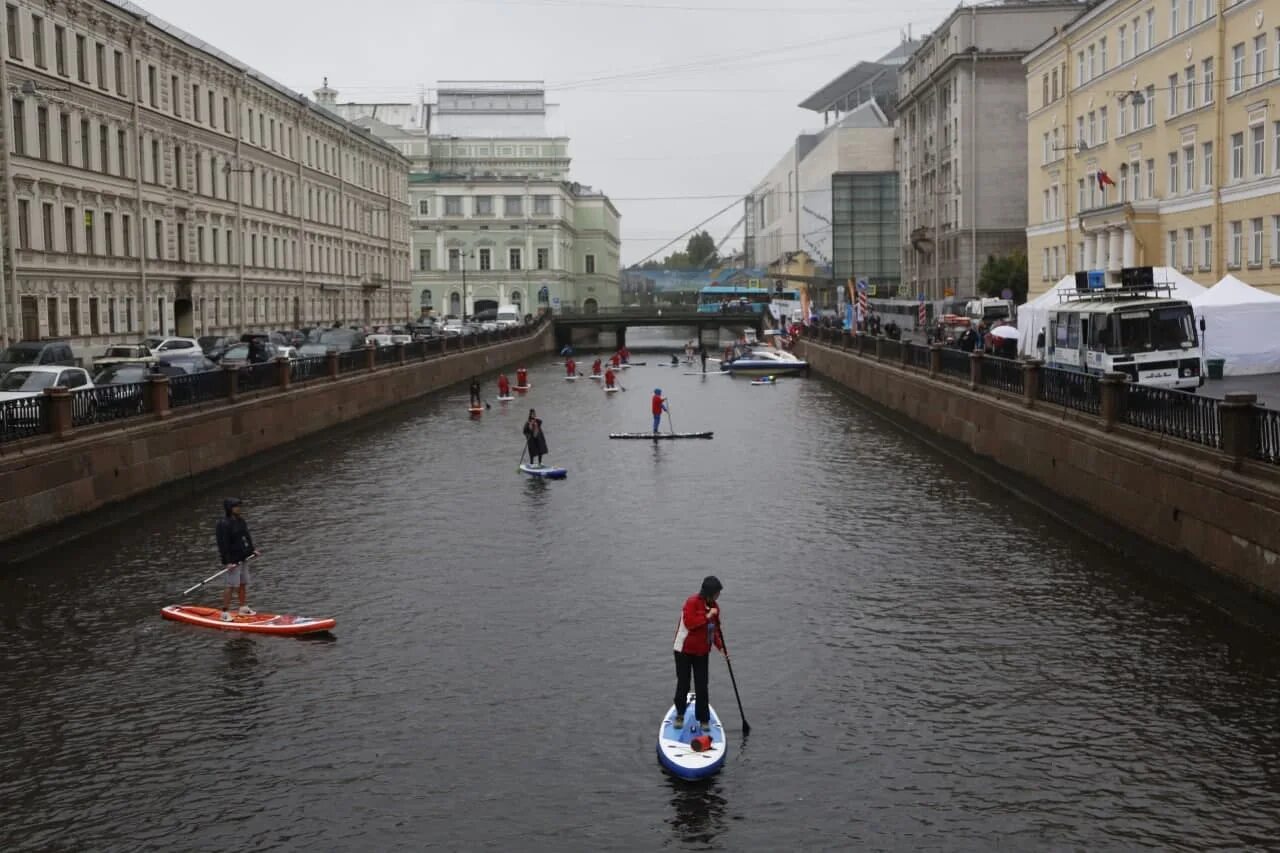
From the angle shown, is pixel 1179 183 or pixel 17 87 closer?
pixel 17 87

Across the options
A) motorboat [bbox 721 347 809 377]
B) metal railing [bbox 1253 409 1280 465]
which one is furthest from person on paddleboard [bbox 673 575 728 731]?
motorboat [bbox 721 347 809 377]

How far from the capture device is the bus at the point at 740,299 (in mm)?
117938

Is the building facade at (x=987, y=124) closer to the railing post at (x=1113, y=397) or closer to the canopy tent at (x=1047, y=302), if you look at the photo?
the canopy tent at (x=1047, y=302)

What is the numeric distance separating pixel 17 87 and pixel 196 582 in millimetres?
30953

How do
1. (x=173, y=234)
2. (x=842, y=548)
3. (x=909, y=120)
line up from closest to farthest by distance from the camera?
(x=842, y=548) < (x=173, y=234) < (x=909, y=120)

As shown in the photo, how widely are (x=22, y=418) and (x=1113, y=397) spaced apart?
18.5 metres

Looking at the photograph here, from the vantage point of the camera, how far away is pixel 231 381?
36312mm

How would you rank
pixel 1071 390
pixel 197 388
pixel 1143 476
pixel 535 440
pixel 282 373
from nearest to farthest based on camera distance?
pixel 1143 476, pixel 1071 390, pixel 197 388, pixel 535 440, pixel 282 373

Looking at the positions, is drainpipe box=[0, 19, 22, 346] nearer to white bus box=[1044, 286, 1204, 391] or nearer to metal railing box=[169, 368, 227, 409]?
metal railing box=[169, 368, 227, 409]

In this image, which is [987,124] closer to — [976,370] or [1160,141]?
[1160,141]

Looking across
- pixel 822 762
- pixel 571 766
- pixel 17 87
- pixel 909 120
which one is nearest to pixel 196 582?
pixel 571 766

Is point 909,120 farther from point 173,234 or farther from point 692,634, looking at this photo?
point 692,634

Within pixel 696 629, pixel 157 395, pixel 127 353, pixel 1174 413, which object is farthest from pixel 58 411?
pixel 127 353

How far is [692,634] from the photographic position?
13867mm
